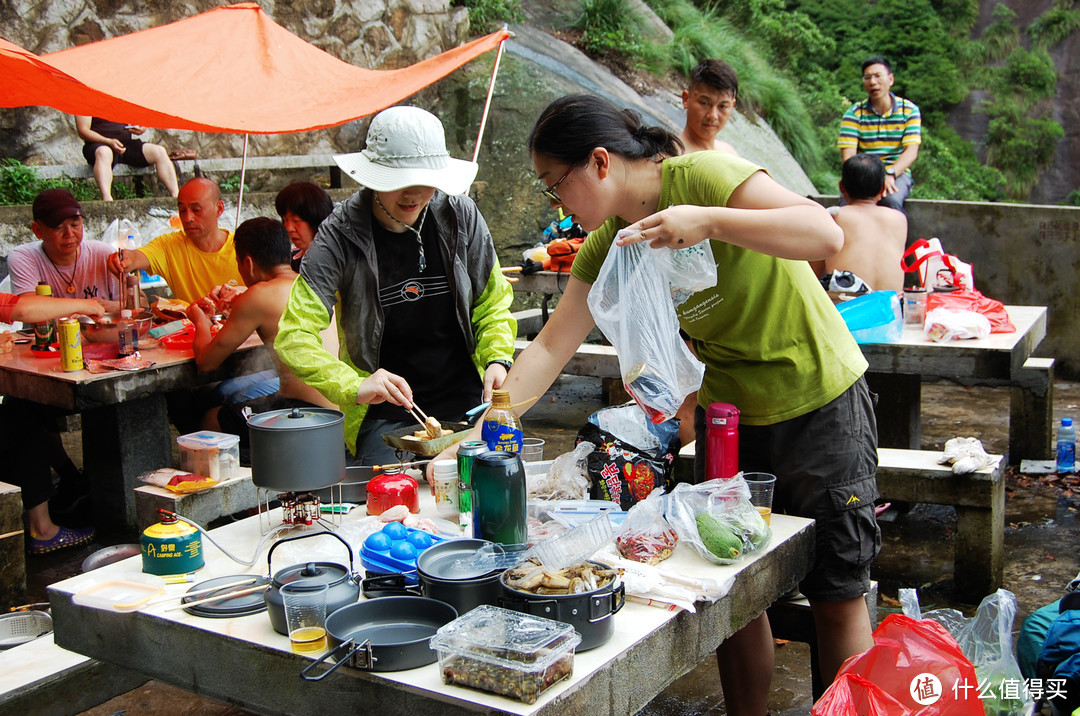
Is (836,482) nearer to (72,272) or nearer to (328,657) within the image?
(328,657)

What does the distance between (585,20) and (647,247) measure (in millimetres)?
10135

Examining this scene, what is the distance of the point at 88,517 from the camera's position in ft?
16.7

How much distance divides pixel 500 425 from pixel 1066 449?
4.25m

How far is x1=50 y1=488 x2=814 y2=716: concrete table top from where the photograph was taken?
1.66 metres

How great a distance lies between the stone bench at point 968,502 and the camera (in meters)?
4.01

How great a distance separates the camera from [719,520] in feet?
7.21

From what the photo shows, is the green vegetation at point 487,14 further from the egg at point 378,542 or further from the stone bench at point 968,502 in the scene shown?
the egg at point 378,542

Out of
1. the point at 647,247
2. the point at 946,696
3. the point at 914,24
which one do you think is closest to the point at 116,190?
the point at 647,247

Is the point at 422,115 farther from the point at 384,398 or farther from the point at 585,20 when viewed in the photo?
the point at 585,20

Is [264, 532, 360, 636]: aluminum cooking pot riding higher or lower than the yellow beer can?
lower

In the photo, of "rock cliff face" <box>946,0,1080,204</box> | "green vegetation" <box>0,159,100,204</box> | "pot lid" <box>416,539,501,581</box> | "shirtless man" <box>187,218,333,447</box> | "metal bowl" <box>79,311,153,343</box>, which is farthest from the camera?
"rock cliff face" <box>946,0,1080,204</box>

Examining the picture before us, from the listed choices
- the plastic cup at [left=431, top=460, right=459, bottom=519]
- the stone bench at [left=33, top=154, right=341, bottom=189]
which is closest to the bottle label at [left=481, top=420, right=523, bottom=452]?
the plastic cup at [left=431, top=460, right=459, bottom=519]

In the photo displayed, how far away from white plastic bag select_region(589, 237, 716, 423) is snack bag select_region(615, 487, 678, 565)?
0.99 feet

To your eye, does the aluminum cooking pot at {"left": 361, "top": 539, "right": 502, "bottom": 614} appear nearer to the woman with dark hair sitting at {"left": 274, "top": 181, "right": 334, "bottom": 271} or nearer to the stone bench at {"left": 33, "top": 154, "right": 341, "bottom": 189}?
the woman with dark hair sitting at {"left": 274, "top": 181, "right": 334, "bottom": 271}
